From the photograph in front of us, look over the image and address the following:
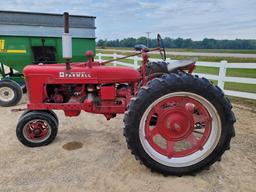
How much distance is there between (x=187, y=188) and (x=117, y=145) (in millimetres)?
1308

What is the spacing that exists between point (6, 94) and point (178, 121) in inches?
179

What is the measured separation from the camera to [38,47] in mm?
6602

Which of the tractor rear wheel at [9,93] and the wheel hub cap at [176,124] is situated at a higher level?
the wheel hub cap at [176,124]

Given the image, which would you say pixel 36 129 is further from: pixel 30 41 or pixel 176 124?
pixel 30 41

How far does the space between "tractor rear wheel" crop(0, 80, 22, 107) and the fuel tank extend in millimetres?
2637

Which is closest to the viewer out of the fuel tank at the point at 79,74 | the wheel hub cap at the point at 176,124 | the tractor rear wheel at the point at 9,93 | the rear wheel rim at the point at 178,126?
the rear wheel rim at the point at 178,126

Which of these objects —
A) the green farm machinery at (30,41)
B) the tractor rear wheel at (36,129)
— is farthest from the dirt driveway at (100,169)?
the green farm machinery at (30,41)

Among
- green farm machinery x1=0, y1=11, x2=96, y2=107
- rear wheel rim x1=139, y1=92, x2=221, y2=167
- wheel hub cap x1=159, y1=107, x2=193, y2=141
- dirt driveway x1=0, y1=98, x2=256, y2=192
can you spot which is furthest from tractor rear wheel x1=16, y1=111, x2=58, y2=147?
green farm machinery x1=0, y1=11, x2=96, y2=107

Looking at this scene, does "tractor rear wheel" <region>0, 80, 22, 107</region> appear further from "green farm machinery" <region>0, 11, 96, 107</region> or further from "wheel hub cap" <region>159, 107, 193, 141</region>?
"wheel hub cap" <region>159, 107, 193, 141</region>

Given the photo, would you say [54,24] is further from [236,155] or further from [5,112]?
[236,155]

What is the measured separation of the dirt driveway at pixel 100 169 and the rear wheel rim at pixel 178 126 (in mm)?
215

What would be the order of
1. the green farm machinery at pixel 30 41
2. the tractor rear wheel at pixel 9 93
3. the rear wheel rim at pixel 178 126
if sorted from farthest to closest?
the green farm machinery at pixel 30 41 → the tractor rear wheel at pixel 9 93 → the rear wheel rim at pixel 178 126

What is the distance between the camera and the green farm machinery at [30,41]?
602 centimetres

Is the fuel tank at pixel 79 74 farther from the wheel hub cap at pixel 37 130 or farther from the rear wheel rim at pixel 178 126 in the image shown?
the rear wheel rim at pixel 178 126
